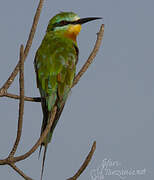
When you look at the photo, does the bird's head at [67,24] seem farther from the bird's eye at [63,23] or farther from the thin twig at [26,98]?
the thin twig at [26,98]

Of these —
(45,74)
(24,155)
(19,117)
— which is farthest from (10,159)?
(45,74)

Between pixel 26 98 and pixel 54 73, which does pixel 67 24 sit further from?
pixel 26 98

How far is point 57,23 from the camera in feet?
12.7

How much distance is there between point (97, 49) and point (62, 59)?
73 centimetres

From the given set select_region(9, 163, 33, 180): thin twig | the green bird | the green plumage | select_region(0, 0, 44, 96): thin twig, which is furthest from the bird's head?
select_region(9, 163, 33, 180): thin twig

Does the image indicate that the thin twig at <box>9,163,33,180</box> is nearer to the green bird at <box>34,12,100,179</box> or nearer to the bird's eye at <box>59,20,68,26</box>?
the green bird at <box>34,12,100,179</box>

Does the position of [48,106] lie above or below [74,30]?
below

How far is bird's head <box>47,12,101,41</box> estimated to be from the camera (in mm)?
3738

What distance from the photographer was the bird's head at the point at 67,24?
374cm

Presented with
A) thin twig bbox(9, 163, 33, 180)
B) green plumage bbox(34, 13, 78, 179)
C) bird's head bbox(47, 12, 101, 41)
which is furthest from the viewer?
bird's head bbox(47, 12, 101, 41)

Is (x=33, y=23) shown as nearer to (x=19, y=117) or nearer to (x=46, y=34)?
(x=19, y=117)

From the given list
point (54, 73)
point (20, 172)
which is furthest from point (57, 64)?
point (20, 172)

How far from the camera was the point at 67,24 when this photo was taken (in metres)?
3.80

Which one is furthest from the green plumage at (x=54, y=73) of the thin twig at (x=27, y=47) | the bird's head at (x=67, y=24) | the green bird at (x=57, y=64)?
the thin twig at (x=27, y=47)
